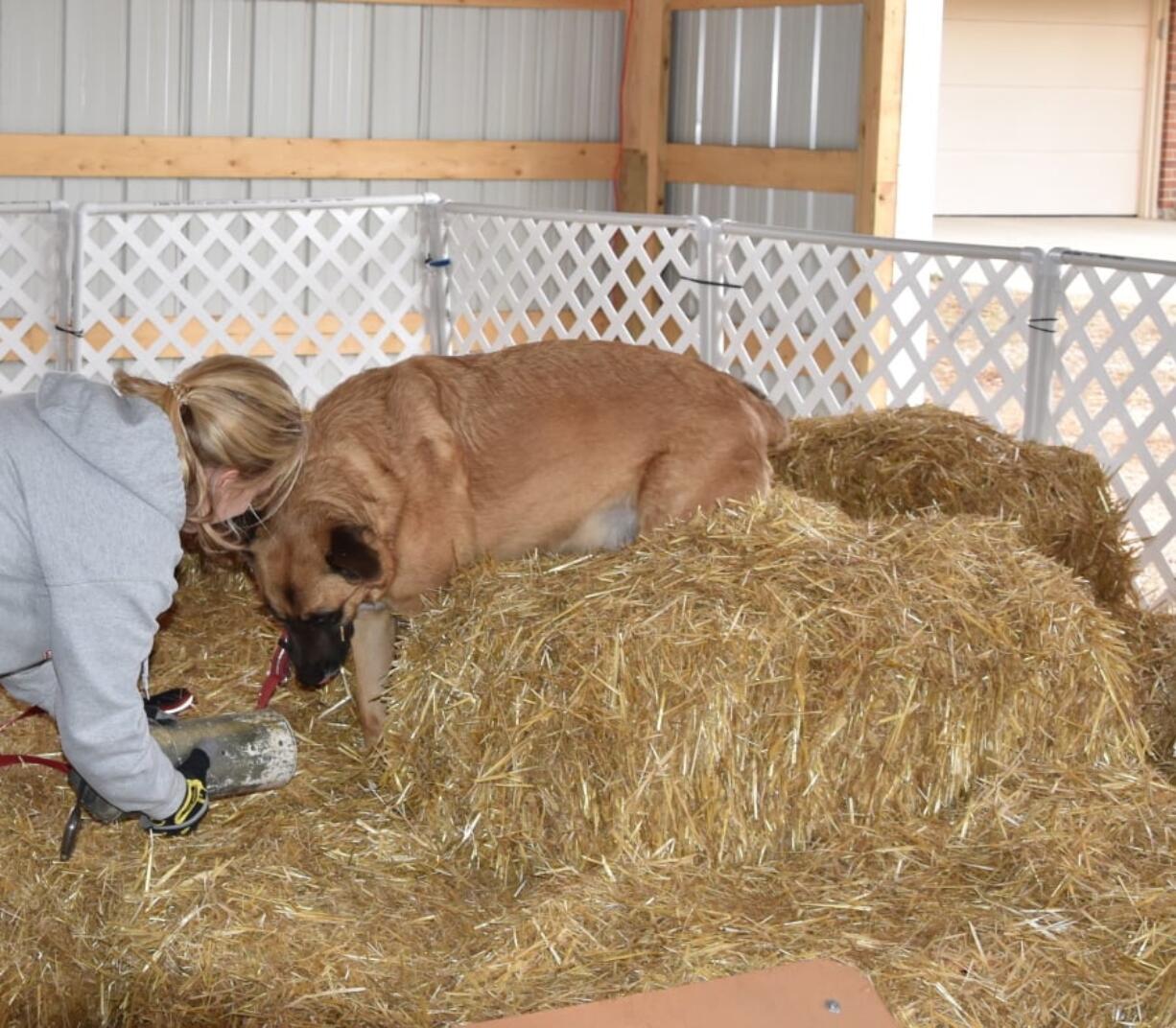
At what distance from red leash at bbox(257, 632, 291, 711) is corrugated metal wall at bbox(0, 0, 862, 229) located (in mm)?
5437

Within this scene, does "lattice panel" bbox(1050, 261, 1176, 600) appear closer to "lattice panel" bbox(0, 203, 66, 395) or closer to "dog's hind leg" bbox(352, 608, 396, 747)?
"dog's hind leg" bbox(352, 608, 396, 747)

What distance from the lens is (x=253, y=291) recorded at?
8.84m

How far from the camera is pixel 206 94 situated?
966cm

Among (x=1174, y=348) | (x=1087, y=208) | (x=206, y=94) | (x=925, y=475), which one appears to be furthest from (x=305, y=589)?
(x=1087, y=208)

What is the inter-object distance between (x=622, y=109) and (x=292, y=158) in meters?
2.36

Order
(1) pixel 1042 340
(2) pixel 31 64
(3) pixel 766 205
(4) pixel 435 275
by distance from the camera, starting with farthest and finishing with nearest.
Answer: (3) pixel 766 205
(4) pixel 435 275
(2) pixel 31 64
(1) pixel 1042 340

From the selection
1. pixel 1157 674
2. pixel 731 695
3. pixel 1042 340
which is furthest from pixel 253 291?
pixel 731 695

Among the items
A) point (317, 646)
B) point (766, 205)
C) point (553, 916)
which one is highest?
point (766, 205)

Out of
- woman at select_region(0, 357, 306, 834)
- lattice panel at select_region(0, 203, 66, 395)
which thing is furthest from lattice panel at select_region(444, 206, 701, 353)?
woman at select_region(0, 357, 306, 834)

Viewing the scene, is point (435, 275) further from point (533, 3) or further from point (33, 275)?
point (33, 275)

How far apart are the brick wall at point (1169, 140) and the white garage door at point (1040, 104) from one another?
0.96ft

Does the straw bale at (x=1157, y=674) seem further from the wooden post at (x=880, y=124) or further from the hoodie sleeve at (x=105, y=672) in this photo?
the wooden post at (x=880, y=124)

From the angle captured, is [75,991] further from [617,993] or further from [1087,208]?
[1087,208]

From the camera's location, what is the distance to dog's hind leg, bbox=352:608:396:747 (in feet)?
14.6
